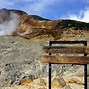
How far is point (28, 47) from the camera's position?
16.4 metres

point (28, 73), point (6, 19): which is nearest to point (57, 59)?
point (28, 73)

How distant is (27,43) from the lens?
16.7 metres

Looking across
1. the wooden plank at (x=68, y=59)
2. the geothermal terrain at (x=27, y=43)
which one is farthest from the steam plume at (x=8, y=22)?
the wooden plank at (x=68, y=59)

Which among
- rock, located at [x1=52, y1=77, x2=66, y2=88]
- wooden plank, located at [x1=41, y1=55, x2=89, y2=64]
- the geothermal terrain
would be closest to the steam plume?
the geothermal terrain

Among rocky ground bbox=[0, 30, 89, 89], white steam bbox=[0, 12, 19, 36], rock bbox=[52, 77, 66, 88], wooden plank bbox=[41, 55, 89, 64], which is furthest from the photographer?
white steam bbox=[0, 12, 19, 36]

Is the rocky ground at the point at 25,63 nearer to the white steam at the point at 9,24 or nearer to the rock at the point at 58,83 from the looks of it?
A: the white steam at the point at 9,24

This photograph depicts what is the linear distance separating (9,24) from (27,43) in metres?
2.19

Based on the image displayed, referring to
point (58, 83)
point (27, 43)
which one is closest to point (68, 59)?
point (58, 83)

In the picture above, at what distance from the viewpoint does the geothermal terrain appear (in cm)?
1419

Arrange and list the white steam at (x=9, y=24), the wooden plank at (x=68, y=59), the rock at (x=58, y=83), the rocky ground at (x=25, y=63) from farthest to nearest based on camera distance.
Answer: the white steam at (x=9, y=24), the rocky ground at (x=25, y=63), the rock at (x=58, y=83), the wooden plank at (x=68, y=59)

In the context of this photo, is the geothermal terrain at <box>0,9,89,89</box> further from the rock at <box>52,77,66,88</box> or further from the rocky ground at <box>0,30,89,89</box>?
the rock at <box>52,77,66,88</box>

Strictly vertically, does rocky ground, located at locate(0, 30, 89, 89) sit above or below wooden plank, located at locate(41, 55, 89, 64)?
below

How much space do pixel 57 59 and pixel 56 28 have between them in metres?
10.8

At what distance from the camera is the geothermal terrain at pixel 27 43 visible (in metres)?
14.2
